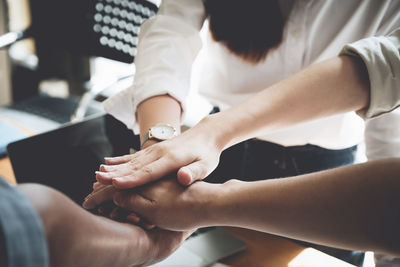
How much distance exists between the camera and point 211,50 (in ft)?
2.98

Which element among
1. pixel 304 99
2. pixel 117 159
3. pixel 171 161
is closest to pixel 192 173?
pixel 171 161

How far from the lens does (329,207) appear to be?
467mm

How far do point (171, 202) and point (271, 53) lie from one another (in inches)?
17.1

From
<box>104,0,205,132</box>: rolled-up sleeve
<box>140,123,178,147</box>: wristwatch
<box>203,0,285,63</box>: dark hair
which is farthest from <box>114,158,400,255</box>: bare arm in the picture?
<box>203,0,285,63</box>: dark hair

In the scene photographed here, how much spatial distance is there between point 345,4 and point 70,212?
2.19ft

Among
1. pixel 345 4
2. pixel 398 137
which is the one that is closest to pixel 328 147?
pixel 398 137

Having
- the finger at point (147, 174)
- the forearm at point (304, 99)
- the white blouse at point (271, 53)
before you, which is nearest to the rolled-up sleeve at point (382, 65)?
the forearm at point (304, 99)

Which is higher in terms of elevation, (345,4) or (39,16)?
(345,4)

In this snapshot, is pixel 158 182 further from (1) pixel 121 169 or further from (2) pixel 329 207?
(2) pixel 329 207

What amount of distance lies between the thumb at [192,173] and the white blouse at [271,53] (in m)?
0.19

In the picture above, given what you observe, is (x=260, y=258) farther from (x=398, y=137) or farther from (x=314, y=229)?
(x=398, y=137)

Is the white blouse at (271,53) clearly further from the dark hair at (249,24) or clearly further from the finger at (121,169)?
the finger at (121,169)

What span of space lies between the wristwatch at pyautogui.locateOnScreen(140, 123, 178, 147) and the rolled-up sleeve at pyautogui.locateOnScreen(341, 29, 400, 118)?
35cm

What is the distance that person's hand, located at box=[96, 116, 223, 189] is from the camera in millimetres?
561
